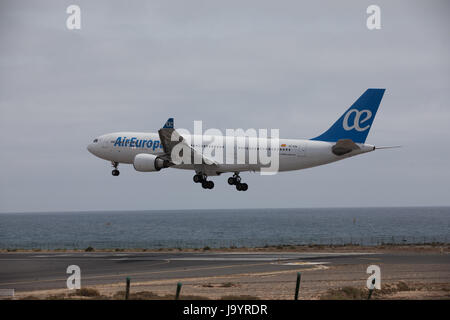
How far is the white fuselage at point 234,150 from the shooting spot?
5675cm

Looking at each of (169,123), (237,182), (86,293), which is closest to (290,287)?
(86,293)

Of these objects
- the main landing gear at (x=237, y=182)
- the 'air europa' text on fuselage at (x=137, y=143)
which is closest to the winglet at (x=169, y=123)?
the 'air europa' text on fuselage at (x=137, y=143)

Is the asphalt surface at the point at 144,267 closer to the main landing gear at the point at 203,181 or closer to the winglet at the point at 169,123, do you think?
the main landing gear at the point at 203,181

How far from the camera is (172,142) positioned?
58.5 m

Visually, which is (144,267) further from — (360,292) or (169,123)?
(360,292)

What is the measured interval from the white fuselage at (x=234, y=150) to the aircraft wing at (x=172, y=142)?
2.93 ft

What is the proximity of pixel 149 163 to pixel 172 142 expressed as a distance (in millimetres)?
3194

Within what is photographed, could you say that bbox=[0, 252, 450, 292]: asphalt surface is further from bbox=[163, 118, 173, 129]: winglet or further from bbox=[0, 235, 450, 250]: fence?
bbox=[0, 235, 450, 250]: fence

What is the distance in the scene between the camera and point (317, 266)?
170ft

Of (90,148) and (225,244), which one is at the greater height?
(90,148)
